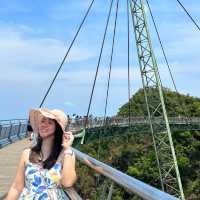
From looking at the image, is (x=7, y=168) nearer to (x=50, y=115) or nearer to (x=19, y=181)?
(x=19, y=181)

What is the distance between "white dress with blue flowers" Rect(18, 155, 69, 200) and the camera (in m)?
3.92

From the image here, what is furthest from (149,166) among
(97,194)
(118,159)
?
(97,194)

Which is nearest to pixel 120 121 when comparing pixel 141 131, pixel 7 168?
pixel 141 131

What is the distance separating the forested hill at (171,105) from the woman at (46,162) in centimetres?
10699

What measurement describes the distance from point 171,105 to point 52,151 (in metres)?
111

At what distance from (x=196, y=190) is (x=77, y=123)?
27104mm

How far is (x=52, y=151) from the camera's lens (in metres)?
4.05

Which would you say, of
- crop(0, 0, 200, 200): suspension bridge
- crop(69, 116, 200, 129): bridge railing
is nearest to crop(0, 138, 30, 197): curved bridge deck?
crop(0, 0, 200, 200): suspension bridge

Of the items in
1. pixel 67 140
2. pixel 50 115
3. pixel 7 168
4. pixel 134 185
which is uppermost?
pixel 50 115

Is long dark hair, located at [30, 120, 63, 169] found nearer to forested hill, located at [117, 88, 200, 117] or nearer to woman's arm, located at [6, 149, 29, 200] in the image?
woman's arm, located at [6, 149, 29, 200]

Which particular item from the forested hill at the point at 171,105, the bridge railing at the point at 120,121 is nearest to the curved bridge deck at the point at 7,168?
the bridge railing at the point at 120,121

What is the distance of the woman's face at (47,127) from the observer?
13.4 feet

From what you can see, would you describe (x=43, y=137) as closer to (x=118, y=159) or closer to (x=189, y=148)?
(x=118, y=159)

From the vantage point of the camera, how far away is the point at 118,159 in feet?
285
